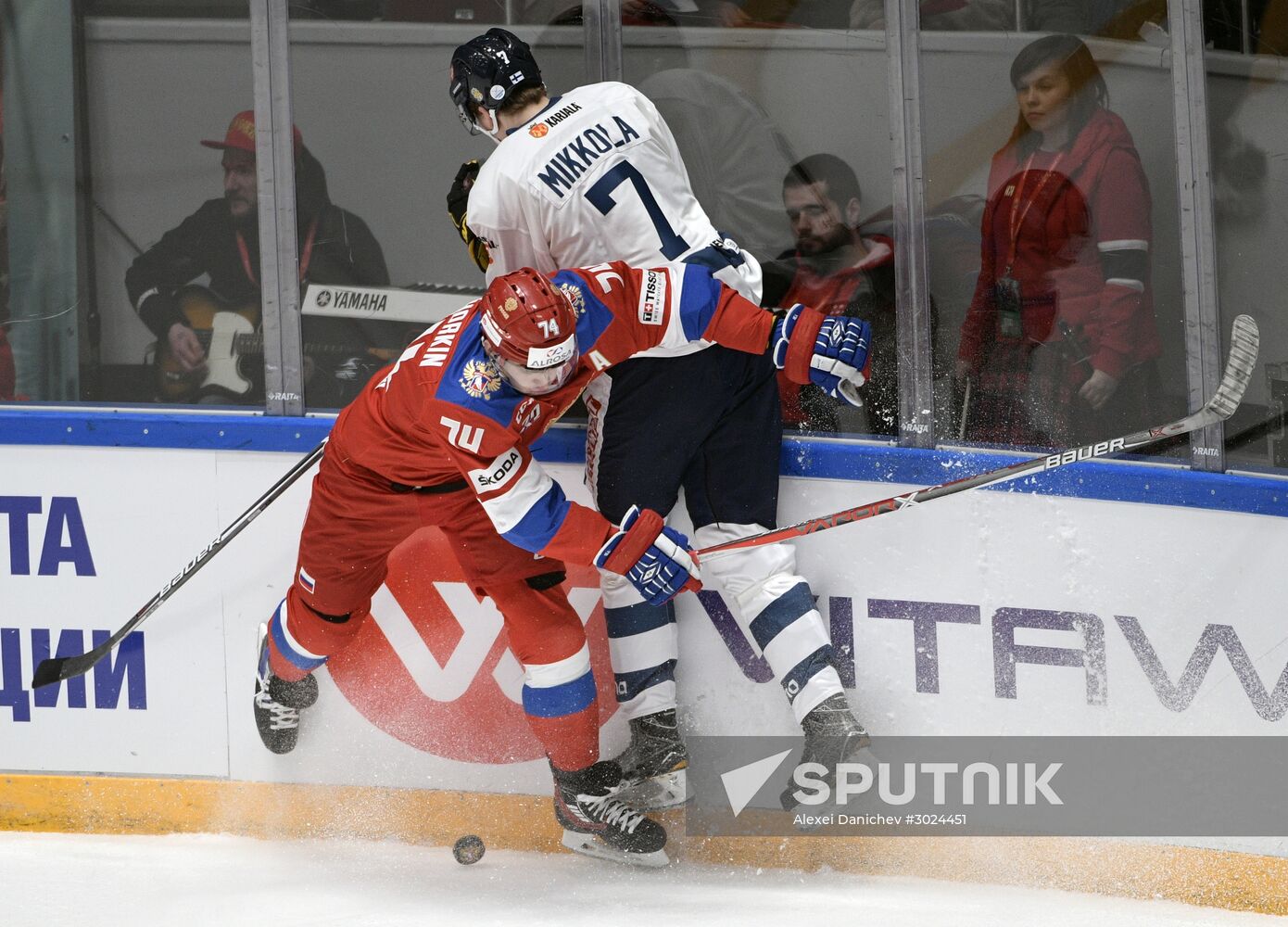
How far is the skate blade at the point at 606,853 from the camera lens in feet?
9.75

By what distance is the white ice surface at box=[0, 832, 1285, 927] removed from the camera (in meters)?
2.73

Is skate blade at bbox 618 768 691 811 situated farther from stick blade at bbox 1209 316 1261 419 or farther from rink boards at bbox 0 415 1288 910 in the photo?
stick blade at bbox 1209 316 1261 419

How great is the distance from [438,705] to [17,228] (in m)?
1.43

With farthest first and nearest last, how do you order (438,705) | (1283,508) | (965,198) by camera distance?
(438,705), (965,198), (1283,508)

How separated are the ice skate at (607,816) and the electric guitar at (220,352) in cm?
101

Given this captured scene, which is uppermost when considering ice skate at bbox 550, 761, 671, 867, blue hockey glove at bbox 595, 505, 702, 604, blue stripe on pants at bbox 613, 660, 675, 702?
blue hockey glove at bbox 595, 505, 702, 604

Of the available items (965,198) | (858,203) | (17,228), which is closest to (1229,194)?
(965,198)

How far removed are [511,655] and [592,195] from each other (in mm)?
1033

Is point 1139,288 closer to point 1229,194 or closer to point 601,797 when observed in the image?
point 1229,194

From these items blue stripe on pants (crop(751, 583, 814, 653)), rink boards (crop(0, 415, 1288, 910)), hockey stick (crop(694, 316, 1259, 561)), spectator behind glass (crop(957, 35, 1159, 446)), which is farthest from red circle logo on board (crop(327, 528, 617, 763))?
spectator behind glass (crop(957, 35, 1159, 446))

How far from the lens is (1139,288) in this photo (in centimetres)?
275

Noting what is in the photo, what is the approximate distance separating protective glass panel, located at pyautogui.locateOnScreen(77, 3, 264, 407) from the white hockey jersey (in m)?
0.67

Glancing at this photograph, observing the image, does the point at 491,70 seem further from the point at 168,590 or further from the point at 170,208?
the point at 168,590

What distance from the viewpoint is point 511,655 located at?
3.12 m
